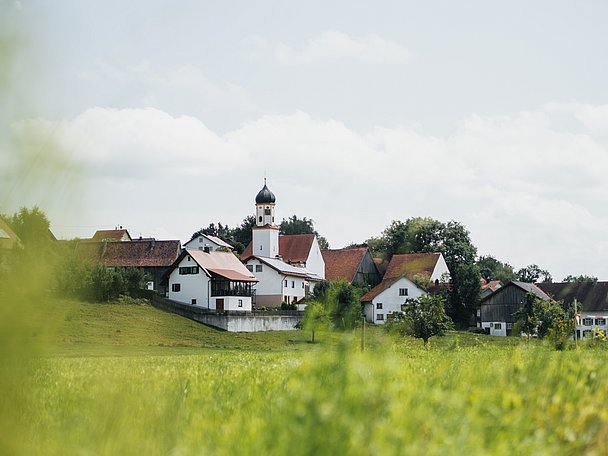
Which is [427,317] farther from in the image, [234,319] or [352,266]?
[352,266]

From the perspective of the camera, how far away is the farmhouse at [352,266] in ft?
377

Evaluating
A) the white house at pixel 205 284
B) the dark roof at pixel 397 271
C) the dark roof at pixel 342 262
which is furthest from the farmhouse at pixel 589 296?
the white house at pixel 205 284

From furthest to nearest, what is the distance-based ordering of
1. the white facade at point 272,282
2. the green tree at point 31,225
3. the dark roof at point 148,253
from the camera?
the dark roof at point 148,253 < the white facade at point 272,282 < the green tree at point 31,225

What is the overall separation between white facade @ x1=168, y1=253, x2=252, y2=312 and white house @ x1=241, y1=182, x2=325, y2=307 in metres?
11.3

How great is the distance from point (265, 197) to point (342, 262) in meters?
13.9

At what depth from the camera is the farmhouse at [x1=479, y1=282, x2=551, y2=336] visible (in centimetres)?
8981

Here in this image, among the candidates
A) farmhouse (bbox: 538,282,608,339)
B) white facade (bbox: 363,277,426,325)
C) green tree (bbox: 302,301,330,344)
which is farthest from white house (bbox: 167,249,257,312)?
green tree (bbox: 302,301,330,344)

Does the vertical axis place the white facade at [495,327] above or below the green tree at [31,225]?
below

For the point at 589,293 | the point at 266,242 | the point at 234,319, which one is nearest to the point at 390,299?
the point at 589,293

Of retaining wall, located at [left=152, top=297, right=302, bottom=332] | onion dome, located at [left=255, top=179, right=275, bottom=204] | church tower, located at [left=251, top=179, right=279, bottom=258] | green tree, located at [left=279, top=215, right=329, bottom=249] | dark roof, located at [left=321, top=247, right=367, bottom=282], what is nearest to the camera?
retaining wall, located at [left=152, top=297, right=302, bottom=332]

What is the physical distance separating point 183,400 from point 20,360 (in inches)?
91.4

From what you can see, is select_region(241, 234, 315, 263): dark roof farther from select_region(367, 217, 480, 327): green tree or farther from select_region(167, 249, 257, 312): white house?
select_region(167, 249, 257, 312): white house

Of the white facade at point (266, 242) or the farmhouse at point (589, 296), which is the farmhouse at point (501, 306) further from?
the white facade at point (266, 242)

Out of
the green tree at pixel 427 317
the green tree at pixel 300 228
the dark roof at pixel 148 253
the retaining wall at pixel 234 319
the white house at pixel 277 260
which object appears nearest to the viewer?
the green tree at pixel 427 317
